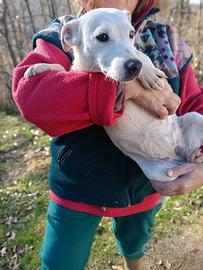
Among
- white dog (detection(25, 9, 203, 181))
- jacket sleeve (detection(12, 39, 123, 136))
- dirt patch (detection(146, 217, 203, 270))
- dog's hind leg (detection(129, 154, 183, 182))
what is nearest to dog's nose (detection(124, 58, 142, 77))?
white dog (detection(25, 9, 203, 181))

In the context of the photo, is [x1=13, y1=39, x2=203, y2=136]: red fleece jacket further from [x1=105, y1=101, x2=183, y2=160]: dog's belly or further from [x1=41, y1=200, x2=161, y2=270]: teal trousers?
[x1=41, y1=200, x2=161, y2=270]: teal trousers

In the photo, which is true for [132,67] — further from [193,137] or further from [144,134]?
[193,137]

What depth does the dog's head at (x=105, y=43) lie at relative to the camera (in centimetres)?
144

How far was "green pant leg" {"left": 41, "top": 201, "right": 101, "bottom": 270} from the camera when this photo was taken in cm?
195

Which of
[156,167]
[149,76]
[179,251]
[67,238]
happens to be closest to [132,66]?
[149,76]

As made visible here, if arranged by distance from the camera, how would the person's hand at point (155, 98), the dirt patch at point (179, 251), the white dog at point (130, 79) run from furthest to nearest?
the dirt patch at point (179, 251) → the person's hand at point (155, 98) → the white dog at point (130, 79)

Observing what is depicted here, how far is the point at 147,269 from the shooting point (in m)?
2.99

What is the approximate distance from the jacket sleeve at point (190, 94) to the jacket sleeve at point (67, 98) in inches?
20.2

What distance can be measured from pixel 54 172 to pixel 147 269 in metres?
1.45

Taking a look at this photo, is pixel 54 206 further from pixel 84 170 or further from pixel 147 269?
pixel 147 269

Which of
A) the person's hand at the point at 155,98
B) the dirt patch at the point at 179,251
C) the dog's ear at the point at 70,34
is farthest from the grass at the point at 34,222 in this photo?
the dog's ear at the point at 70,34

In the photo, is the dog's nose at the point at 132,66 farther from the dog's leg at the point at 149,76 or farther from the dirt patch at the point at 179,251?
the dirt patch at the point at 179,251

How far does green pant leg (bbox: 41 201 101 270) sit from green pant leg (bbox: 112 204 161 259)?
306 millimetres

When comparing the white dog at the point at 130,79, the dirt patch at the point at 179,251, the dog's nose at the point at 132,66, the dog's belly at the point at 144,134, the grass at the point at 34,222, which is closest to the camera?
the dog's nose at the point at 132,66
